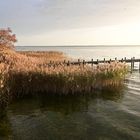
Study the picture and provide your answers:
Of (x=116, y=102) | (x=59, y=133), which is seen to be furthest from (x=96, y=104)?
(x=59, y=133)

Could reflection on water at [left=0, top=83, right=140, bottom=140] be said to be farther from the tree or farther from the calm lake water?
the tree

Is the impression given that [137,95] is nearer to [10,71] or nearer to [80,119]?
[80,119]

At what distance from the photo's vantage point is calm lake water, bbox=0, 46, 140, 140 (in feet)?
47.0

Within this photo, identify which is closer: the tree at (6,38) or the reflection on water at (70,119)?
the reflection on water at (70,119)

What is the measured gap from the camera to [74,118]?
56.4 ft

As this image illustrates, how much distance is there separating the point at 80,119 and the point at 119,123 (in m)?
2.27

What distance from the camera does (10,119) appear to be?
16.6 m

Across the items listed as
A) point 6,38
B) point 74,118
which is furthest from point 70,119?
point 6,38

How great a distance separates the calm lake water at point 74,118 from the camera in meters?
14.3

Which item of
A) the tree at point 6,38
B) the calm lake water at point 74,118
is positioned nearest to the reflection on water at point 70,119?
the calm lake water at point 74,118

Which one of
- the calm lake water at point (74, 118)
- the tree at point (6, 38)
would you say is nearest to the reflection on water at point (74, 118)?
the calm lake water at point (74, 118)

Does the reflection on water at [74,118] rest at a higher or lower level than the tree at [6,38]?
lower

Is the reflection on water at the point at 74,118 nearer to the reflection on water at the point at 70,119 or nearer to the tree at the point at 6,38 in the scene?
the reflection on water at the point at 70,119

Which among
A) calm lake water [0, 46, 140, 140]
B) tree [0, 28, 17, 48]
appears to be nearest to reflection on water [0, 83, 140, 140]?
calm lake water [0, 46, 140, 140]
